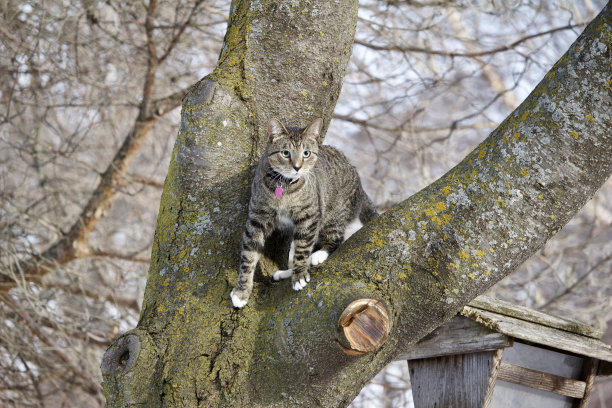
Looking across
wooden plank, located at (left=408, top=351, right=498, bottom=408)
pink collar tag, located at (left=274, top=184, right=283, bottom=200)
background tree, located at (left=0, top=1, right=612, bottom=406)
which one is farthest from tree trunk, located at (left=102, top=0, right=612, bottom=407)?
background tree, located at (left=0, top=1, right=612, bottom=406)

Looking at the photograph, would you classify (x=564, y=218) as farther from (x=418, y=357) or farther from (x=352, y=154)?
(x=352, y=154)

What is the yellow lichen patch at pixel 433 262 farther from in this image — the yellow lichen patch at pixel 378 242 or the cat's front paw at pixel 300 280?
the cat's front paw at pixel 300 280

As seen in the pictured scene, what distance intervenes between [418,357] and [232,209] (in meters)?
1.33

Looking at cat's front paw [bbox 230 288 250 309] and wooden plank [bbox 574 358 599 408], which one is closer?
cat's front paw [bbox 230 288 250 309]

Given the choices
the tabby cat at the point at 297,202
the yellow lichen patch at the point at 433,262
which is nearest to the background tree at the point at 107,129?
the tabby cat at the point at 297,202

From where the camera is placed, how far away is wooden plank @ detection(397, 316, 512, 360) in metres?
2.69

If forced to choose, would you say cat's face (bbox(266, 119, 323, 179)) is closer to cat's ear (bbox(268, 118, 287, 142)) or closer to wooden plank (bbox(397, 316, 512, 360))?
cat's ear (bbox(268, 118, 287, 142))

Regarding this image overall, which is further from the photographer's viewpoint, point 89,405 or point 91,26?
point 89,405

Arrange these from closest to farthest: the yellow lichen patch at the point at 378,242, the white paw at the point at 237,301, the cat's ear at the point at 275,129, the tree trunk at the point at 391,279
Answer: the tree trunk at the point at 391,279, the yellow lichen patch at the point at 378,242, the white paw at the point at 237,301, the cat's ear at the point at 275,129

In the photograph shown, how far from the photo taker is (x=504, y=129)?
6.87 ft

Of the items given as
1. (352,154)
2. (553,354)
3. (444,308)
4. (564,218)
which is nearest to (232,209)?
(444,308)

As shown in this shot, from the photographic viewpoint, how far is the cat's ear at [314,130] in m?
2.70

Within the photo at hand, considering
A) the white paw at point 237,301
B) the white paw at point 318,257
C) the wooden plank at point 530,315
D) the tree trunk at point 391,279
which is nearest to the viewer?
the tree trunk at point 391,279

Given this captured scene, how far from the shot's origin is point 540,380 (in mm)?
2854
